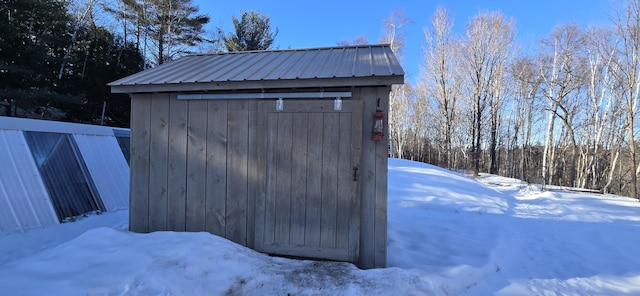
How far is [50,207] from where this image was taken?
179 inches

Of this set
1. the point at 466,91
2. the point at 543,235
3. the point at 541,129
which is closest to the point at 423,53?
the point at 466,91

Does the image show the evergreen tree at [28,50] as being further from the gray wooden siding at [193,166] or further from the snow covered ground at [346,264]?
the gray wooden siding at [193,166]

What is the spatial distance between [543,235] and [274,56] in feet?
16.9

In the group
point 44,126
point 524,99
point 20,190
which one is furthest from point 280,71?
point 524,99

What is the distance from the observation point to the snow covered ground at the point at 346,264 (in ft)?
7.88

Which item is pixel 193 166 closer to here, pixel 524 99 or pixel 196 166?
pixel 196 166

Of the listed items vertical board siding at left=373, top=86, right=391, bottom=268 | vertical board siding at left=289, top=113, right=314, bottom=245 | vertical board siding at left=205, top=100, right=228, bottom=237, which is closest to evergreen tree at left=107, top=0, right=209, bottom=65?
vertical board siding at left=205, top=100, right=228, bottom=237

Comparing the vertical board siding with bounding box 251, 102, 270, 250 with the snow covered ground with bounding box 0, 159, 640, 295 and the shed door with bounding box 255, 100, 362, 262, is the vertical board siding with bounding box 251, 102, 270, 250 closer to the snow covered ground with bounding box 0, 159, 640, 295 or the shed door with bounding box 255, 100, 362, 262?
the shed door with bounding box 255, 100, 362, 262

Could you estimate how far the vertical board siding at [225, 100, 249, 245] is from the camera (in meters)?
3.40

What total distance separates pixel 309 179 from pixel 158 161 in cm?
199

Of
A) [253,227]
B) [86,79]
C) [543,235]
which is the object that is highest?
[86,79]

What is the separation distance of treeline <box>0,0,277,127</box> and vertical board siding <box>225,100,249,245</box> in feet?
35.8

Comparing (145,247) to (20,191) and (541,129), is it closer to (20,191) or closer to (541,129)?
(20,191)

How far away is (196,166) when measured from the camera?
3557 mm
